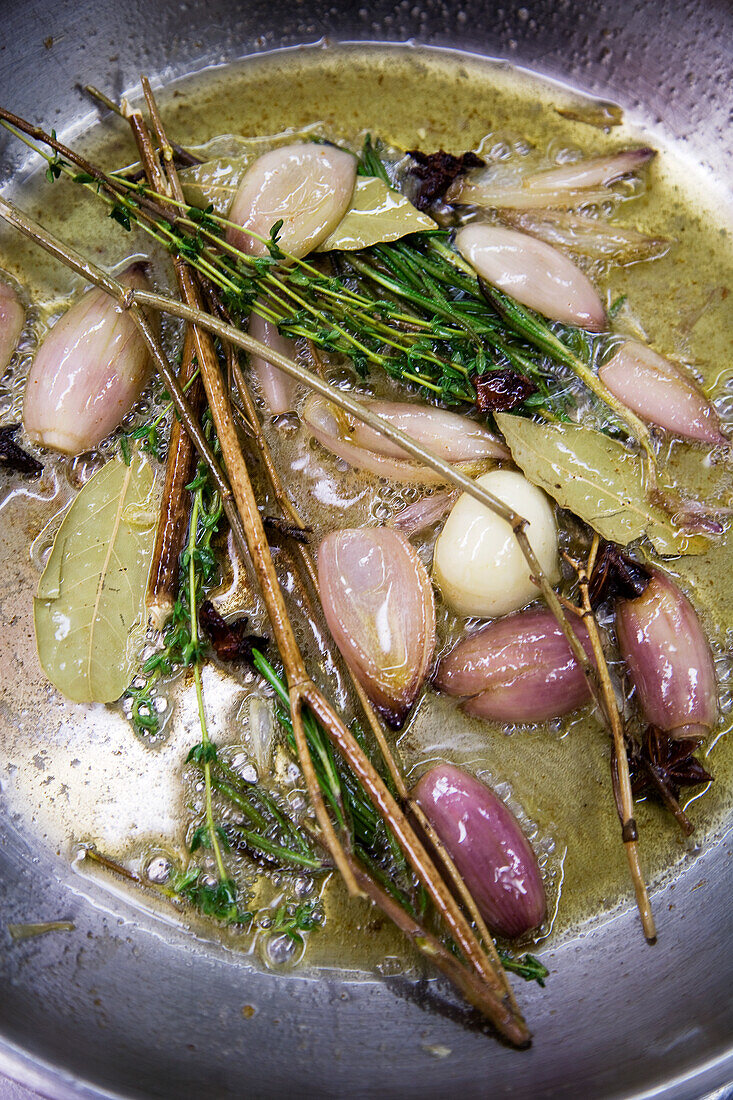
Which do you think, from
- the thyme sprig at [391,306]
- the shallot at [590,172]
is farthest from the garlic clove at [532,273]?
the shallot at [590,172]

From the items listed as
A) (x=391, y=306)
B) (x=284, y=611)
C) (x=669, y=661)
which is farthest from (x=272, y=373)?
(x=669, y=661)

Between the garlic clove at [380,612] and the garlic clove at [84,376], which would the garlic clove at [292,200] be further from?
the garlic clove at [380,612]

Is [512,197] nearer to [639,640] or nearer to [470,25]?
[470,25]

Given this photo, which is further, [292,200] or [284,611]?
[292,200]

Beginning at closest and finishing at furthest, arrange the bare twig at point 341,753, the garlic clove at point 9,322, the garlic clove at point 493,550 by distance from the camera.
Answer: the bare twig at point 341,753, the garlic clove at point 493,550, the garlic clove at point 9,322

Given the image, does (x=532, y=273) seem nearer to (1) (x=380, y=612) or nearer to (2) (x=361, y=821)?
(1) (x=380, y=612)

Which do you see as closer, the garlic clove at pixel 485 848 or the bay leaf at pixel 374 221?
the garlic clove at pixel 485 848
